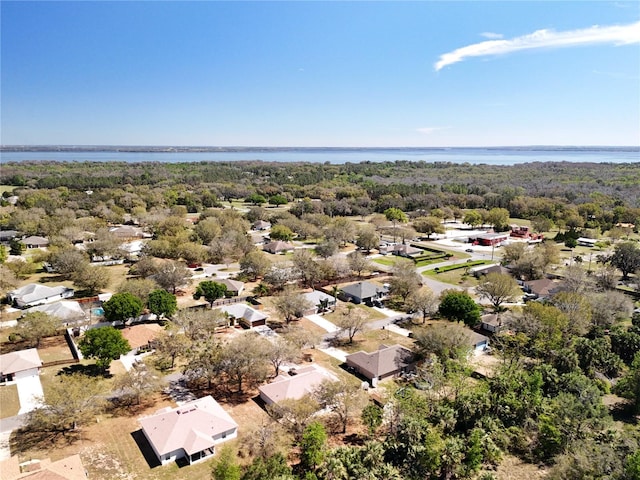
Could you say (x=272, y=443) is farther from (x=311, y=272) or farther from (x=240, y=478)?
(x=311, y=272)

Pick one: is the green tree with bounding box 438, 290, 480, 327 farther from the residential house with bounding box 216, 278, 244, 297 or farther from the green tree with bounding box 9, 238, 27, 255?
the green tree with bounding box 9, 238, 27, 255

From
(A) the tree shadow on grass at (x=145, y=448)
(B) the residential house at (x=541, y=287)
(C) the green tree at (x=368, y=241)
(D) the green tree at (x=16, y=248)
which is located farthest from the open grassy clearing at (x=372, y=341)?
(D) the green tree at (x=16, y=248)

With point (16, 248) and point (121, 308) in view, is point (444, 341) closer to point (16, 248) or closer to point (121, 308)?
point (121, 308)

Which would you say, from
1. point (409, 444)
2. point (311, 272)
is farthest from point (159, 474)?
point (311, 272)

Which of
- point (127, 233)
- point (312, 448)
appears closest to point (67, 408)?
point (312, 448)

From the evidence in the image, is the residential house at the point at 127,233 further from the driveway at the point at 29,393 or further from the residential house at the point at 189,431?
the residential house at the point at 189,431

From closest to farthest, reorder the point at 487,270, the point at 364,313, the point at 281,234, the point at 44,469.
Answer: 1. the point at 44,469
2. the point at 364,313
3. the point at 487,270
4. the point at 281,234
